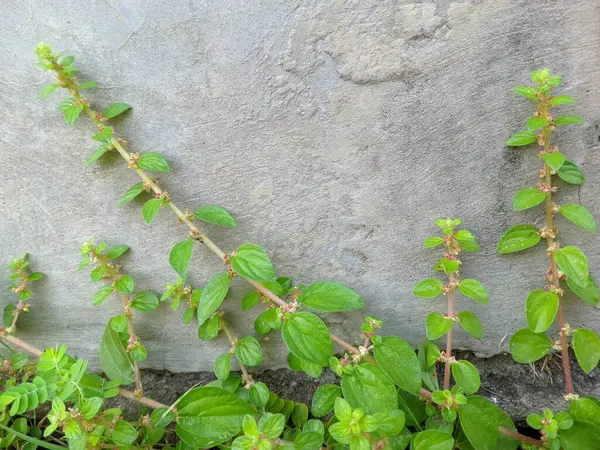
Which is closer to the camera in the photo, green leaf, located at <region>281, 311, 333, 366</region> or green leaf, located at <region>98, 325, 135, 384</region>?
green leaf, located at <region>281, 311, 333, 366</region>

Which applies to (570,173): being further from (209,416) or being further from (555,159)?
(209,416)

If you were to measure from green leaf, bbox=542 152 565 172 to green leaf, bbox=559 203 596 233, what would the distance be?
5.0 inches

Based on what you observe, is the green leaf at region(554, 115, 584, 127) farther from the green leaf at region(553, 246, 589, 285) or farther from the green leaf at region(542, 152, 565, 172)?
the green leaf at region(553, 246, 589, 285)

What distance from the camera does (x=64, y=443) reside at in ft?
4.67

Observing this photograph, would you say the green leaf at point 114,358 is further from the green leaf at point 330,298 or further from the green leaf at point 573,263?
the green leaf at point 573,263

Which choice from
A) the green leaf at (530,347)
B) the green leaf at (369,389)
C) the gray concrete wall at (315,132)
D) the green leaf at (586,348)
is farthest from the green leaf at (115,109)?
the green leaf at (586,348)

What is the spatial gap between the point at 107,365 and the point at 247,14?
109 centimetres

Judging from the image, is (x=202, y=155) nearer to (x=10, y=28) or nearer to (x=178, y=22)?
(x=178, y=22)

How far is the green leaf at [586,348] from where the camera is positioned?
3.91 feet

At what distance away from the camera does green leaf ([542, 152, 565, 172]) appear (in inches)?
42.0

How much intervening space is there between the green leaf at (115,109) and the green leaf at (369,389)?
89 centimetres

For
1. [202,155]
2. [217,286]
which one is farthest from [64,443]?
[202,155]

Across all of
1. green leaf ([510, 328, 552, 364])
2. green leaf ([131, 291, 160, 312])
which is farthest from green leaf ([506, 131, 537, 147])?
green leaf ([131, 291, 160, 312])

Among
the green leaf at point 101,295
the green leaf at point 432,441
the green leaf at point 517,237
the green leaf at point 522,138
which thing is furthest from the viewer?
the green leaf at point 101,295
